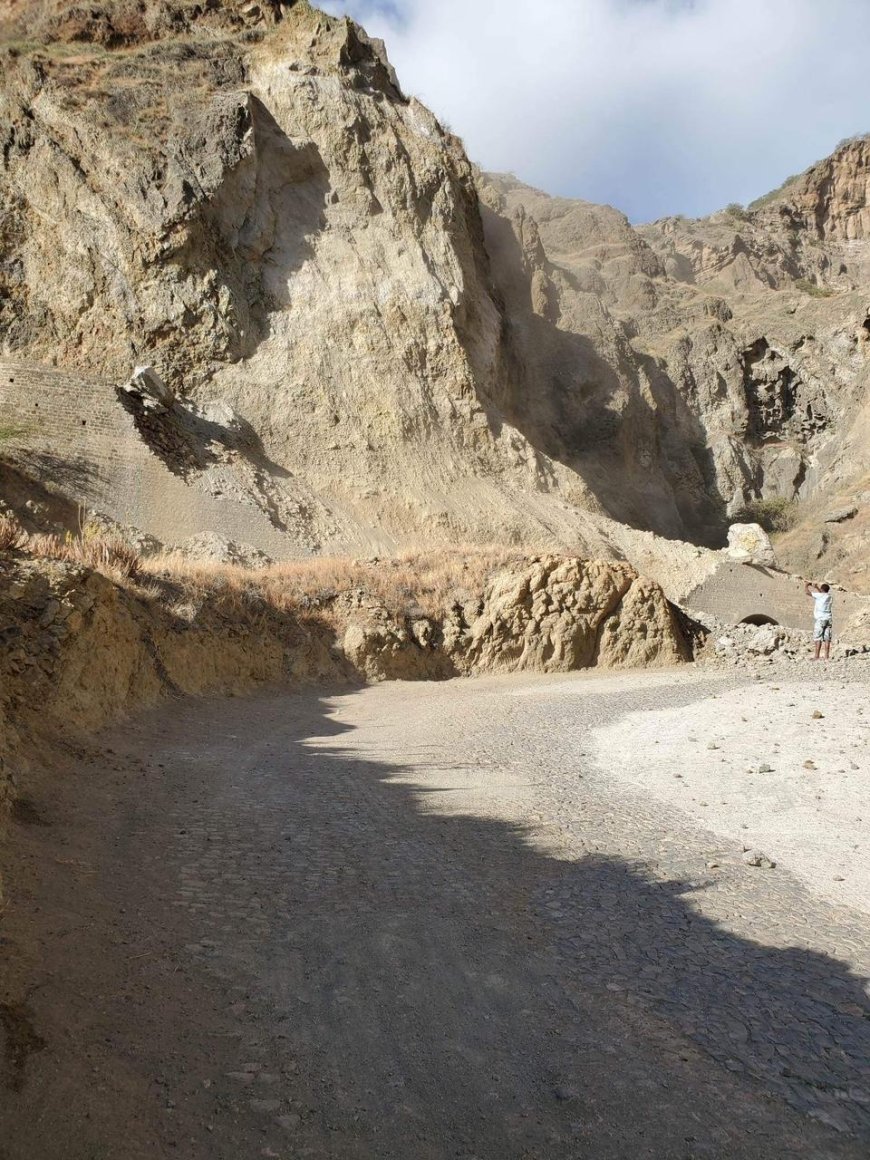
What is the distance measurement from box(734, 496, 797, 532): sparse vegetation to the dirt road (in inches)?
1850

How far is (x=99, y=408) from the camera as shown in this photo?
2311 cm

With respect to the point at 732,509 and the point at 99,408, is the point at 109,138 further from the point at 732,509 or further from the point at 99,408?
the point at 732,509

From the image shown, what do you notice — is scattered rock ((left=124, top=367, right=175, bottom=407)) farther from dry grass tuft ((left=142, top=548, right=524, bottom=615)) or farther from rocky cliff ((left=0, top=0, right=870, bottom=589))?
dry grass tuft ((left=142, top=548, right=524, bottom=615))

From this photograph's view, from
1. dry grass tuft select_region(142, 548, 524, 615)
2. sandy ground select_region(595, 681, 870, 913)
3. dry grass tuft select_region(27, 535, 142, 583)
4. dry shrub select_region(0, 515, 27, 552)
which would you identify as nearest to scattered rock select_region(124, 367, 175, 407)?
dry grass tuft select_region(142, 548, 524, 615)

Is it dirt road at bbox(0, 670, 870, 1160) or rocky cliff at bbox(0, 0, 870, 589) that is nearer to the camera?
dirt road at bbox(0, 670, 870, 1160)

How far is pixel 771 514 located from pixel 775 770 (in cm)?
4685

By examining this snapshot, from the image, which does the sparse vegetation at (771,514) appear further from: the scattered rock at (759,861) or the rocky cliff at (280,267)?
the scattered rock at (759,861)

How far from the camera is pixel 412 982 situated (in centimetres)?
310

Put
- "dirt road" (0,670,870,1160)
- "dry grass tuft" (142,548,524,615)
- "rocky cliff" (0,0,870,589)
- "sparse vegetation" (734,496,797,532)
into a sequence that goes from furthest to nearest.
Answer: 1. "sparse vegetation" (734,496,797,532)
2. "rocky cliff" (0,0,870,589)
3. "dry grass tuft" (142,548,524,615)
4. "dirt road" (0,670,870,1160)

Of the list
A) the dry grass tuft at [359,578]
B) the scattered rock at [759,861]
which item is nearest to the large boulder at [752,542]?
the dry grass tuft at [359,578]

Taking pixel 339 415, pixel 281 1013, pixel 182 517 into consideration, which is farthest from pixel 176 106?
pixel 281 1013

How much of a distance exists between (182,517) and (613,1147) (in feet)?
72.4

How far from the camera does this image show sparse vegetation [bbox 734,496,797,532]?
48.5m

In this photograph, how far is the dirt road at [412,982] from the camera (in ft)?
7.55
